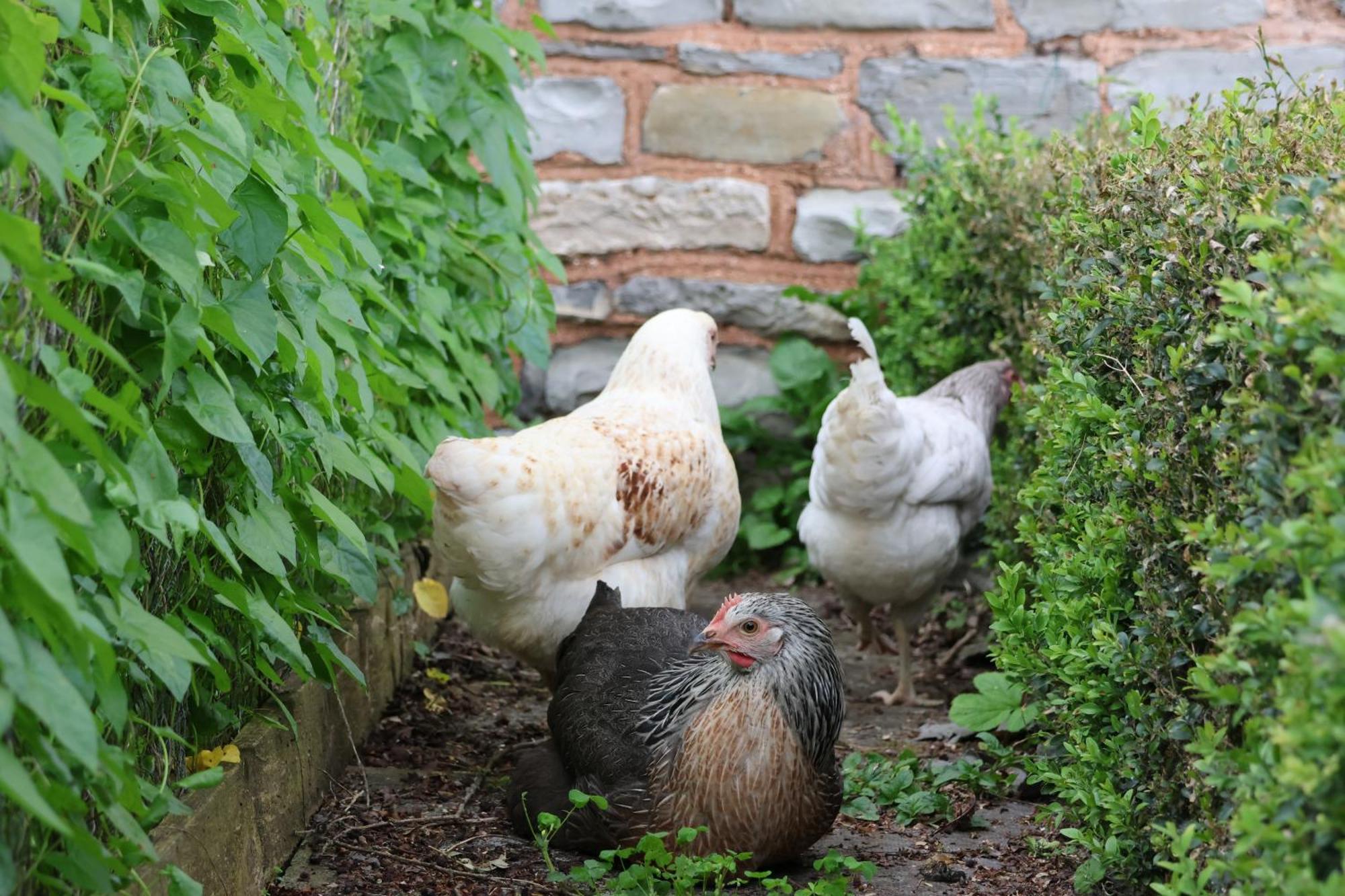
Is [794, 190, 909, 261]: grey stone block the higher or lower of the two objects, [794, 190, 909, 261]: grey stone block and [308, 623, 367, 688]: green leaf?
the higher

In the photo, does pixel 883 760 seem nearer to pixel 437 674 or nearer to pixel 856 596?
pixel 856 596

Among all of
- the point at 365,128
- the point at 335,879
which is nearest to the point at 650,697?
the point at 335,879

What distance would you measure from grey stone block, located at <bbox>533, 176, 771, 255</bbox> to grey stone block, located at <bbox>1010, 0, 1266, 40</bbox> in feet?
4.91

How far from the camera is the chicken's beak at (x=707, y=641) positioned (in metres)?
3.08

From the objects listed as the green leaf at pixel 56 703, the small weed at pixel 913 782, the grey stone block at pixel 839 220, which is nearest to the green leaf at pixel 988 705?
the small weed at pixel 913 782

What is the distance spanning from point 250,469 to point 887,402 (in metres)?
2.33

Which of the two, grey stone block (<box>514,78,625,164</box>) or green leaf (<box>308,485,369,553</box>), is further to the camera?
grey stone block (<box>514,78,625,164</box>)

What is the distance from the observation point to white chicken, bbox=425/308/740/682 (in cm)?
349

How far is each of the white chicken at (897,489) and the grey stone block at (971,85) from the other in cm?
203

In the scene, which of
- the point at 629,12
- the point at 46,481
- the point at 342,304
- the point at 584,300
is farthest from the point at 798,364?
the point at 46,481

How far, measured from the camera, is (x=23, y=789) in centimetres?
154

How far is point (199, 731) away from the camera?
2.71 metres

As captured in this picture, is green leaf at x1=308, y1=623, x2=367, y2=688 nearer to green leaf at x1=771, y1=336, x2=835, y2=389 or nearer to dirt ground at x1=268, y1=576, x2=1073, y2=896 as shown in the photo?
dirt ground at x1=268, y1=576, x2=1073, y2=896

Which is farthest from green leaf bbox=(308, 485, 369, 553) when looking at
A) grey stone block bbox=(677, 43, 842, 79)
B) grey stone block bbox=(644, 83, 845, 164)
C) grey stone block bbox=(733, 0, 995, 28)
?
grey stone block bbox=(733, 0, 995, 28)
